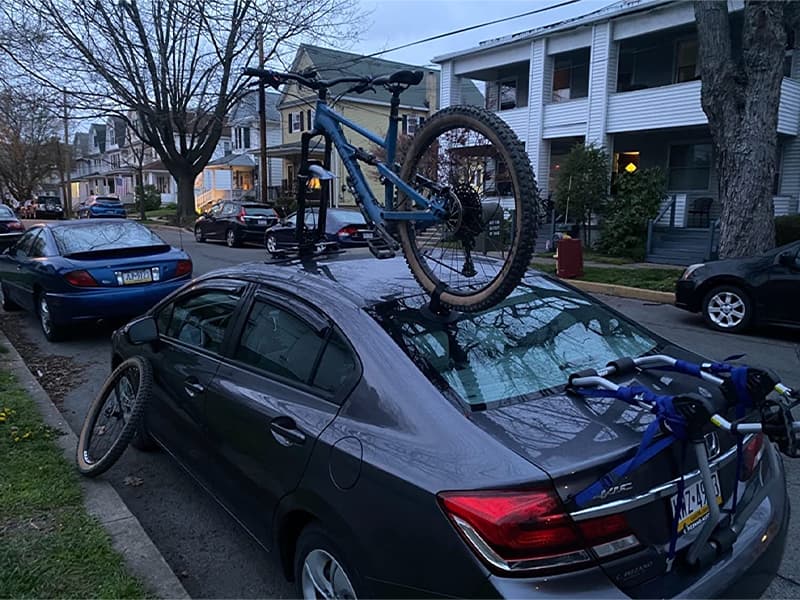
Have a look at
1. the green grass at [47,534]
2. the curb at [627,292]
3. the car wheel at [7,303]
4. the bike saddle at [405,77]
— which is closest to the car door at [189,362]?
the green grass at [47,534]

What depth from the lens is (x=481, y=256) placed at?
3.30 metres

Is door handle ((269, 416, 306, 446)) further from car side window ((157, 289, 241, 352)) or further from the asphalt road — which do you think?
car side window ((157, 289, 241, 352))

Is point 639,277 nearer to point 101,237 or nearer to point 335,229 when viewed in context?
point 335,229

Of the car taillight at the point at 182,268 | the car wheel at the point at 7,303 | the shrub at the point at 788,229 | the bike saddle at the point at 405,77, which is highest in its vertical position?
the bike saddle at the point at 405,77

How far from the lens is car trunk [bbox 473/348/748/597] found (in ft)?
5.56

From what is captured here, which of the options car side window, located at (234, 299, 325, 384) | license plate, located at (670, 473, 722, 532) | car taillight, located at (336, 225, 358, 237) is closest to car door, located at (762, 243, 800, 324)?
license plate, located at (670, 473, 722, 532)

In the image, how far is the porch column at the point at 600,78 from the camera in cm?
1857

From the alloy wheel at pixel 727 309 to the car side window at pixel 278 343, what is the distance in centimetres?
712

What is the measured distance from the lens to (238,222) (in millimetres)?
19406

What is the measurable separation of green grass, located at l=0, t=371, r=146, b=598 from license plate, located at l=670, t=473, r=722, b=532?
2172 mm

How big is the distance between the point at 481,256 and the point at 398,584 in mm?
1891

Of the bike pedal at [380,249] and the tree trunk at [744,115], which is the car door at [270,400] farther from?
the tree trunk at [744,115]

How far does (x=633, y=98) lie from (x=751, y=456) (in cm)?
1833

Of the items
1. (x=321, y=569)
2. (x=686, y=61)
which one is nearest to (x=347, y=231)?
(x=686, y=61)
